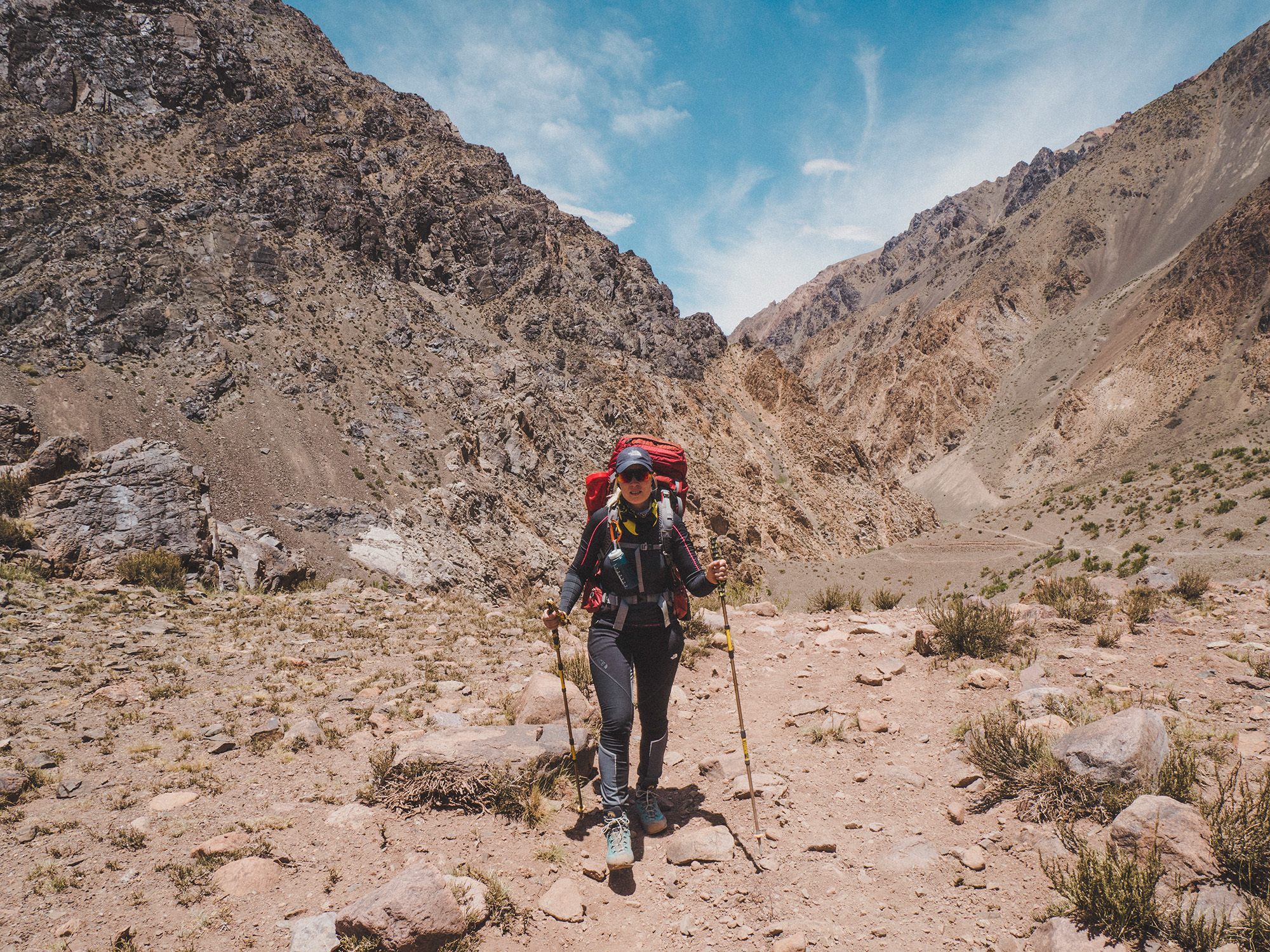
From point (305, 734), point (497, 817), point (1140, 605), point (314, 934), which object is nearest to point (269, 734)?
point (305, 734)

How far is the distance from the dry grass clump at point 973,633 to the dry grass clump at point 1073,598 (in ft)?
4.22

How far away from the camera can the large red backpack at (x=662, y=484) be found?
420 cm

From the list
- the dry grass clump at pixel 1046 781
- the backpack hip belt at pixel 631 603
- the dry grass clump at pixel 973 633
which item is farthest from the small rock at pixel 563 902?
the dry grass clump at pixel 973 633

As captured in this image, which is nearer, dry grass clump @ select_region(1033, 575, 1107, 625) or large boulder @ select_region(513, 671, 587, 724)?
large boulder @ select_region(513, 671, 587, 724)

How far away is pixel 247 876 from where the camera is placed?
11.0 ft

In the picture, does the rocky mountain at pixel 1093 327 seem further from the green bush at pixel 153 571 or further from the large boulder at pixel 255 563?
the green bush at pixel 153 571

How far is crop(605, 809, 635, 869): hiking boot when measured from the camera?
136 inches

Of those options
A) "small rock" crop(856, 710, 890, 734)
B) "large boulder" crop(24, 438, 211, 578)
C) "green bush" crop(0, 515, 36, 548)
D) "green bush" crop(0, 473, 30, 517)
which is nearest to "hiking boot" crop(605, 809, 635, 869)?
"small rock" crop(856, 710, 890, 734)

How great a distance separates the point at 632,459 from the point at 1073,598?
7.67m

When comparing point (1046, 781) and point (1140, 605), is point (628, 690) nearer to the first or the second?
point (1046, 781)

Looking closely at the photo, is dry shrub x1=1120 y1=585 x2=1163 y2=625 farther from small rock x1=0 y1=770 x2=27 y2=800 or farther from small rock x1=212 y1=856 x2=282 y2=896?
small rock x1=0 y1=770 x2=27 y2=800

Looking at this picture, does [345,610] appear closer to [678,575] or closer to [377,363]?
[678,575]

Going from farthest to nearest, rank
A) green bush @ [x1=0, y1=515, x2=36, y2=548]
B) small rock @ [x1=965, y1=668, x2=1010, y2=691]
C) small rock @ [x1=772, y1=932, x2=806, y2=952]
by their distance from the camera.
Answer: green bush @ [x1=0, y1=515, x2=36, y2=548]
small rock @ [x1=965, y1=668, x2=1010, y2=691]
small rock @ [x1=772, y1=932, x2=806, y2=952]

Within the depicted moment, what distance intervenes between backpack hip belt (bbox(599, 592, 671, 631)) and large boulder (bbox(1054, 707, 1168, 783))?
2.70 meters
